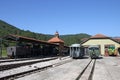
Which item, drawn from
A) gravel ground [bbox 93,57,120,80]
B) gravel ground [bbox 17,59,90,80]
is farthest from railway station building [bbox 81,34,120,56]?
gravel ground [bbox 17,59,90,80]

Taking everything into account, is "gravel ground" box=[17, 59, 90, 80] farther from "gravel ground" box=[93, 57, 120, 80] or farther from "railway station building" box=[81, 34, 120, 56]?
"railway station building" box=[81, 34, 120, 56]

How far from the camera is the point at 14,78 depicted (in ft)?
49.4

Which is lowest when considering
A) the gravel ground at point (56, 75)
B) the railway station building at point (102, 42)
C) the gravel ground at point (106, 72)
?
the gravel ground at point (106, 72)

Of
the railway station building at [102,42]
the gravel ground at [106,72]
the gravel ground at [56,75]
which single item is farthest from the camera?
the railway station building at [102,42]

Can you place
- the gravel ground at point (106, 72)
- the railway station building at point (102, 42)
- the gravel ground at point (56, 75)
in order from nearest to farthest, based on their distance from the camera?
1. the gravel ground at point (56, 75)
2. the gravel ground at point (106, 72)
3. the railway station building at point (102, 42)

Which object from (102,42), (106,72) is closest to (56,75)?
(106,72)

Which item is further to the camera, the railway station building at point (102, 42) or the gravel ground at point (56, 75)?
the railway station building at point (102, 42)

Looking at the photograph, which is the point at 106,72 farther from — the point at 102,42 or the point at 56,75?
the point at 102,42

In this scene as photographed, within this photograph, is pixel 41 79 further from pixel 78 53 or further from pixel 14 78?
pixel 78 53

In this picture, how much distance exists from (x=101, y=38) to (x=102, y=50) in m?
4.05

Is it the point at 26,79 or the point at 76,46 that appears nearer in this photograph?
the point at 26,79

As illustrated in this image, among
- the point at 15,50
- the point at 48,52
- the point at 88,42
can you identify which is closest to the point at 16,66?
the point at 15,50

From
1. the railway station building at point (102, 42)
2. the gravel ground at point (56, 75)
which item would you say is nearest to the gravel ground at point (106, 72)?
the gravel ground at point (56, 75)

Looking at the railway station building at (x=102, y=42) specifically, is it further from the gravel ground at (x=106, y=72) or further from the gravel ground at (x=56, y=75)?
the gravel ground at (x=56, y=75)
